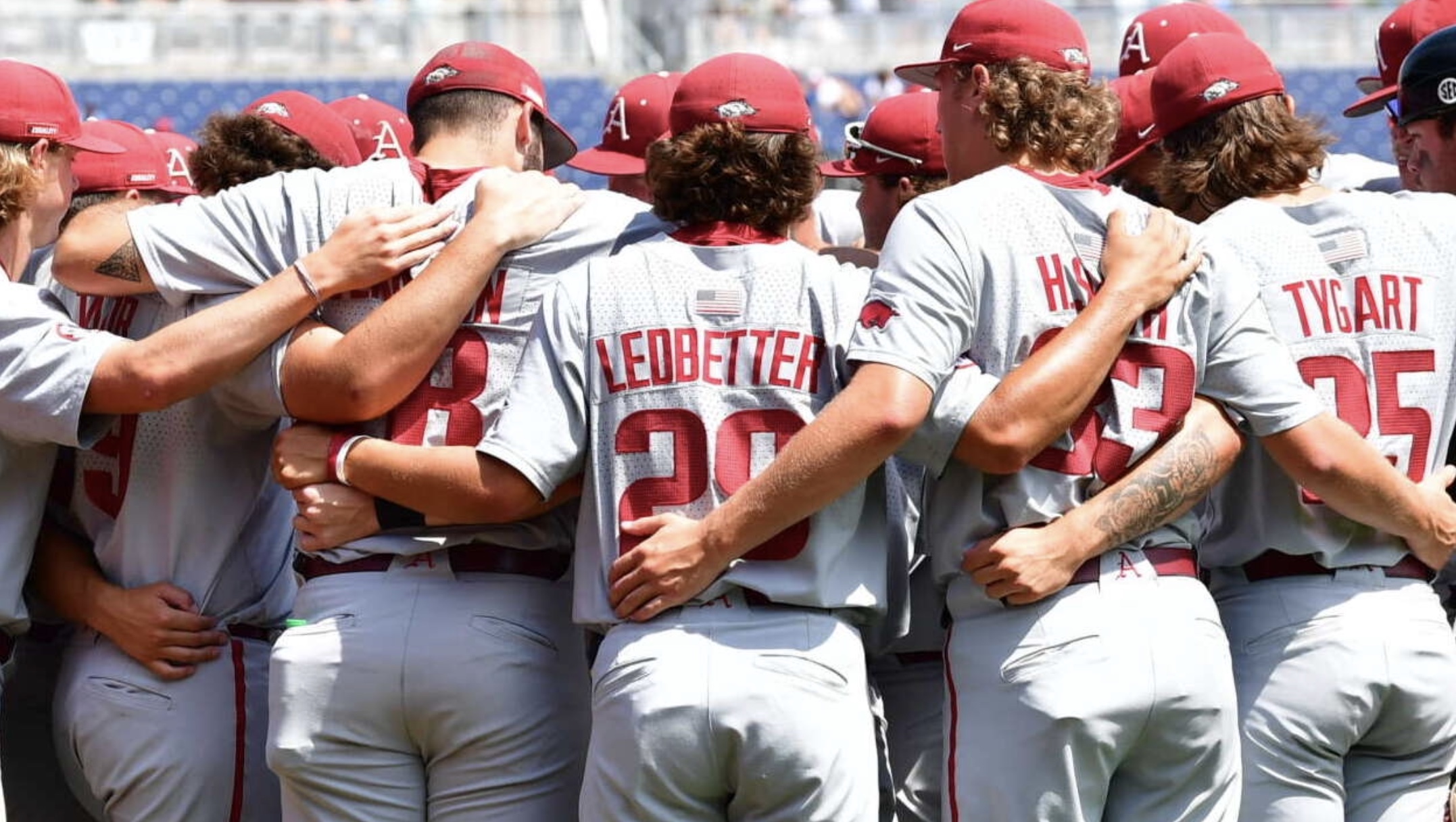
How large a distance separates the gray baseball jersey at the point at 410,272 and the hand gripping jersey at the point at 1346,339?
1.46 meters

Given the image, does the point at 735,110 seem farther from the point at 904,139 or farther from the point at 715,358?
the point at 904,139

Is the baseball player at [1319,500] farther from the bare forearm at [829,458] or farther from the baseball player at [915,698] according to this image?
the bare forearm at [829,458]

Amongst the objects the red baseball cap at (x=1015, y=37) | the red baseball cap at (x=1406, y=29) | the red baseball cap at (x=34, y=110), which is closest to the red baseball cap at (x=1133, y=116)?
the red baseball cap at (x=1406, y=29)

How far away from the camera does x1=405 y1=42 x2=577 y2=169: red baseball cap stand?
390 cm

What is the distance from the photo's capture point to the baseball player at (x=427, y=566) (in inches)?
141

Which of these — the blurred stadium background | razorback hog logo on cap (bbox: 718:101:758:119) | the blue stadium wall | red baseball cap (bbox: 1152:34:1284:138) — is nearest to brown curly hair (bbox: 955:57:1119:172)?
red baseball cap (bbox: 1152:34:1284:138)

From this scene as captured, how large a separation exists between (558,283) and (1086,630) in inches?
52.6

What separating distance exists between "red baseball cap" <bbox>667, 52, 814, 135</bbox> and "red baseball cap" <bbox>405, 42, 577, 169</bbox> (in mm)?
522

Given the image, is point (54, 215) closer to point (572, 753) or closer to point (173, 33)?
point (572, 753)

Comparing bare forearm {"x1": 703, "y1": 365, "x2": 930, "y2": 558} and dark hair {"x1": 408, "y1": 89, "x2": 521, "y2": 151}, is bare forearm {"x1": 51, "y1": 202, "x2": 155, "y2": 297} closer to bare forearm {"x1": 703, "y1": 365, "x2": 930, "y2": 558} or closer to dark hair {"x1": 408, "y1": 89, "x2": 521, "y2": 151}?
dark hair {"x1": 408, "y1": 89, "x2": 521, "y2": 151}

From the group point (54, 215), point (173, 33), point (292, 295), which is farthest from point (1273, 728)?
point (173, 33)

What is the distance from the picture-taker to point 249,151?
4309 mm

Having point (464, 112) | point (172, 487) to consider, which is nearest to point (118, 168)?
point (172, 487)

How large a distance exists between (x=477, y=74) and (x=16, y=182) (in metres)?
1.10
